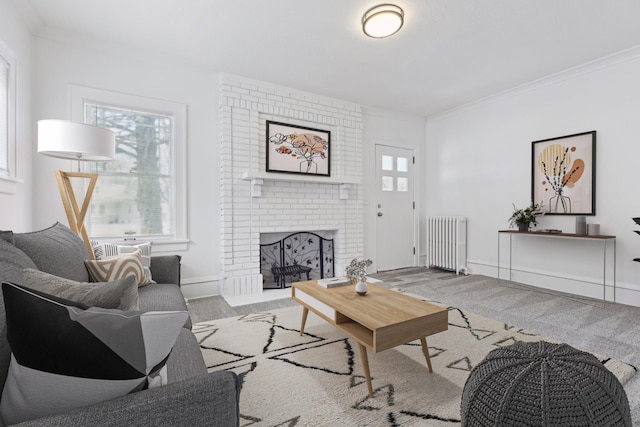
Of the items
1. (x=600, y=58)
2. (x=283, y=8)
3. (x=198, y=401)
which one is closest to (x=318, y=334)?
(x=198, y=401)

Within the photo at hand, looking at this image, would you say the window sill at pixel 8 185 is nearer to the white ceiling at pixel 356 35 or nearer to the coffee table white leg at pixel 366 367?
the white ceiling at pixel 356 35

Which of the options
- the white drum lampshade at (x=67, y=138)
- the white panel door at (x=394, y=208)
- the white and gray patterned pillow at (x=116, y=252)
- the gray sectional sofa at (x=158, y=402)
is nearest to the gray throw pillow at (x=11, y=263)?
the gray sectional sofa at (x=158, y=402)

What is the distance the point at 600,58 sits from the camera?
10.5 ft

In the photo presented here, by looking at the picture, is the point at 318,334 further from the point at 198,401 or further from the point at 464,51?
the point at 464,51

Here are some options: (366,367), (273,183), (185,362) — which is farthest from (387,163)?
(185,362)

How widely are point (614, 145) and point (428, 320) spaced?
3225 mm

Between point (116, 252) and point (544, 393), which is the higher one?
point (116, 252)

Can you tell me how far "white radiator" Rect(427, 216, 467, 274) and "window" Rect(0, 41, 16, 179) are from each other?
16.3 feet

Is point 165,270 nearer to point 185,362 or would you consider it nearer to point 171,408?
point 185,362

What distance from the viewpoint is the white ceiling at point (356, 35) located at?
2.40 meters

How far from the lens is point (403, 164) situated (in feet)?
16.6

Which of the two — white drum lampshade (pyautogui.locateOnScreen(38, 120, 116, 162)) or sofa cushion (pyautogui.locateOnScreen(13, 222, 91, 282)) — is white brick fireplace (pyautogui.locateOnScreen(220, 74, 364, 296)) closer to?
white drum lampshade (pyautogui.locateOnScreen(38, 120, 116, 162))

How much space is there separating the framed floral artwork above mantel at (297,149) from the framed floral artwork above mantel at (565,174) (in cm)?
266

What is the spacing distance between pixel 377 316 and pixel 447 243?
3.48 m
